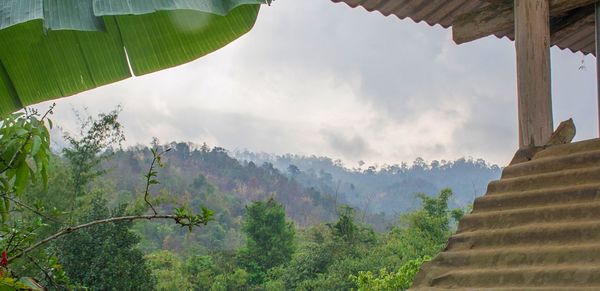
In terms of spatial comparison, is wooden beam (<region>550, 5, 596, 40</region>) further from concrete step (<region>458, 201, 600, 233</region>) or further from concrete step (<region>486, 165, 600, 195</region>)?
concrete step (<region>458, 201, 600, 233</region>)

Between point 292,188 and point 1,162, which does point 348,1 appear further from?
point 292,188

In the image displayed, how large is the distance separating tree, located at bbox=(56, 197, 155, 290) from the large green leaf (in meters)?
9.46

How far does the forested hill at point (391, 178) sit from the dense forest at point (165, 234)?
2647 centimetres

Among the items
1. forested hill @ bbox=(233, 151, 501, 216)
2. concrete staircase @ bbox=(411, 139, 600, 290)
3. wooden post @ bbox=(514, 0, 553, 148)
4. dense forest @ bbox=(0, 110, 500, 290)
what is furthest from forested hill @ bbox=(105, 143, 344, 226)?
concrete staircase @ bbox=(411, 139, 600, 290)

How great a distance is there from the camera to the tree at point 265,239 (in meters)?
18.5

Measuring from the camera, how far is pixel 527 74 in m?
1.99

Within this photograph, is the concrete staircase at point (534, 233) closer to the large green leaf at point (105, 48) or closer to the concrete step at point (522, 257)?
the concrete step at point (522, 257)

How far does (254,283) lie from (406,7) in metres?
16.0

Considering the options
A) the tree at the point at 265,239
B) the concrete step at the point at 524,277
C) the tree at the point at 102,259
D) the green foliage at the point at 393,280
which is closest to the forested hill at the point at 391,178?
the tree at the point at 265,239

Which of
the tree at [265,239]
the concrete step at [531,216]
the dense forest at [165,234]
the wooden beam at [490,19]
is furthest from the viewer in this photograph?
the tree at [265,239]

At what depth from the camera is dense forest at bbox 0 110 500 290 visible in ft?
6.29

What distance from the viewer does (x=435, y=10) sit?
2508mm

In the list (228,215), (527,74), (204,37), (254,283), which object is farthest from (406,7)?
(228,215)

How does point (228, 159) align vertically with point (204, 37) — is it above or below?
above
